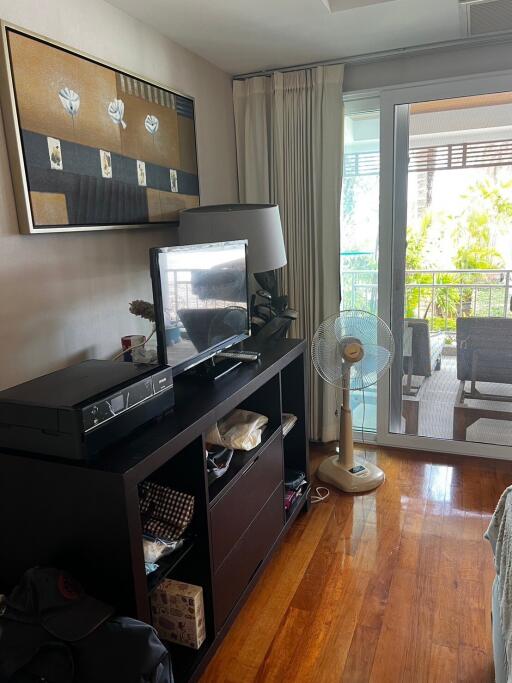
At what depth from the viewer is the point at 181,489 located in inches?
61.8

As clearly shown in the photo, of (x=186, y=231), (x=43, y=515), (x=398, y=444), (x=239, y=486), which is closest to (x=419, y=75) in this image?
(x=186, y=231)

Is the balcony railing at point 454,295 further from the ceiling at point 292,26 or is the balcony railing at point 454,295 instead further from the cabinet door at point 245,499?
the cabinet door at point 245,499

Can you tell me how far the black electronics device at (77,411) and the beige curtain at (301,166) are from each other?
1761 mm

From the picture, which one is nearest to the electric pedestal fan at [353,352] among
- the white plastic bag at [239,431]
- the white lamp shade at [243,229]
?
the white lamp shade at [243,229]

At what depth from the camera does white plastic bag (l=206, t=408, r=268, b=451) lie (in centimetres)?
181

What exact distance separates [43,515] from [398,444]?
2.37m

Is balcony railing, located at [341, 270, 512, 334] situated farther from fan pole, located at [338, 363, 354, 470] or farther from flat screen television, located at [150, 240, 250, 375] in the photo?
flat screen television, located at [150, 240, 250, 375]

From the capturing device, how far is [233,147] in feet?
9.89

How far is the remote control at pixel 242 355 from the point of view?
6.65 feet

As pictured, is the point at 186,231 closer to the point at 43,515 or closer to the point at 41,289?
the point at 41,289

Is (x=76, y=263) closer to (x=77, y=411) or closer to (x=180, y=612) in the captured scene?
(x=77, y=411)

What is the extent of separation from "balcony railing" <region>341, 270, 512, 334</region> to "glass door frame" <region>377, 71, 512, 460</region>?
0.09 meters

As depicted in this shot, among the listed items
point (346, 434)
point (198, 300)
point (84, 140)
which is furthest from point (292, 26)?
point (346, 434)

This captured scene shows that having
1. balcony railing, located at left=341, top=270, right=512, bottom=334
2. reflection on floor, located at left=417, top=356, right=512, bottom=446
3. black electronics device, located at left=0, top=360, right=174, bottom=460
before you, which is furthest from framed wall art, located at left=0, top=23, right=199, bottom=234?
reflection on floor, located at left=417, top=356, right=512, bottom=446
